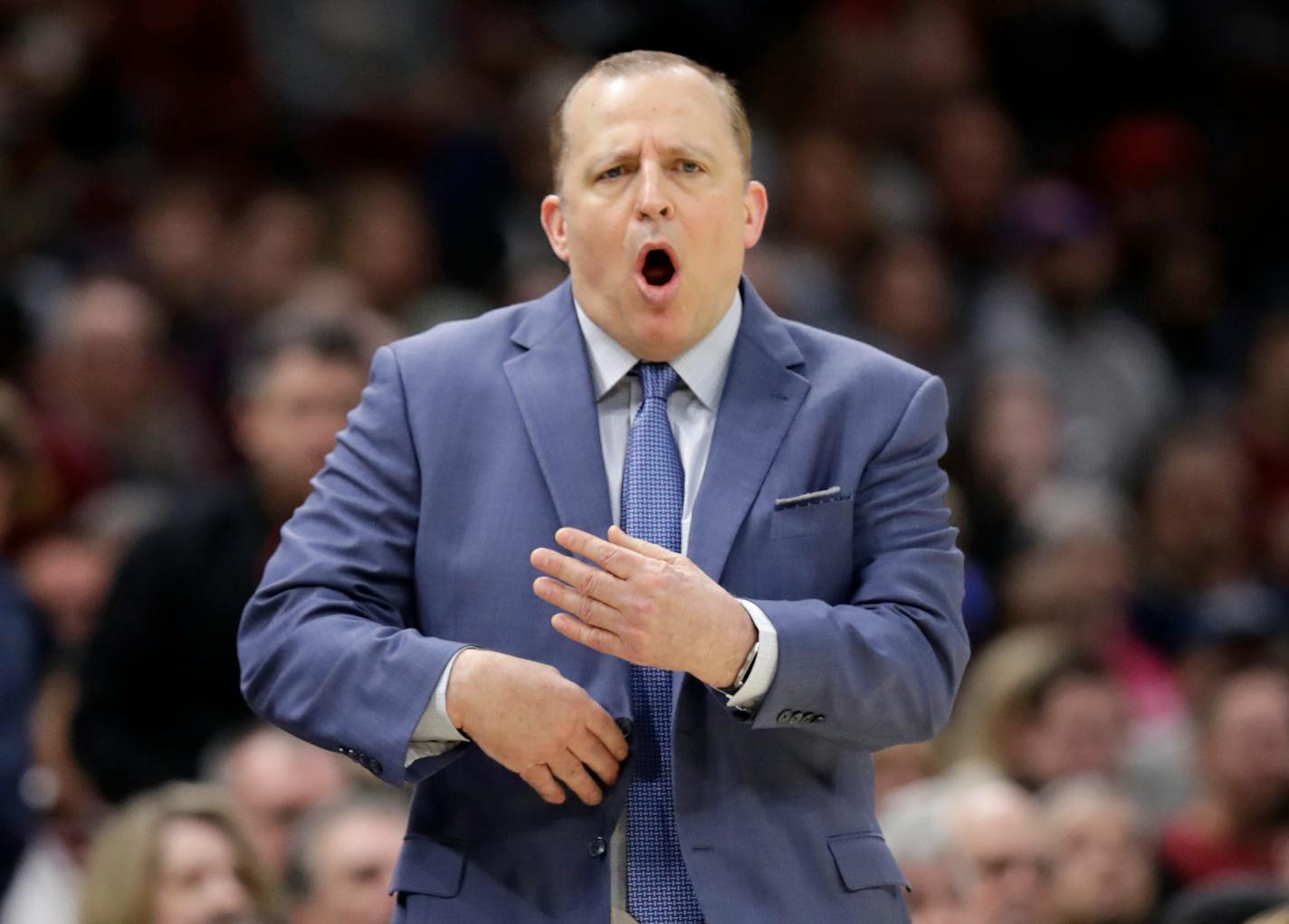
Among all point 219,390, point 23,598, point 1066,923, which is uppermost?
point 219,390

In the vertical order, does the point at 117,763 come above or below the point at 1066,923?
above

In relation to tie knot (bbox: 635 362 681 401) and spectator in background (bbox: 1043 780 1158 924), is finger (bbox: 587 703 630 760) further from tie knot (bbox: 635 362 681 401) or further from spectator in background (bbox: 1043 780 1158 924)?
spectator in background (bbox: 1043 780 1158 924)

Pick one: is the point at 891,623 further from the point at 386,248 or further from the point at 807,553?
the point at 386,248

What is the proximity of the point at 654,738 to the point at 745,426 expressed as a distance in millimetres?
458

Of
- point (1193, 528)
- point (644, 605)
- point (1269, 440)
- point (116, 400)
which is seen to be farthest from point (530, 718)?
point (1269, 440)

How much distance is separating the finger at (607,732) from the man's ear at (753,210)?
77 centimetres

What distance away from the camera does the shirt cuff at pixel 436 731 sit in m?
2.83

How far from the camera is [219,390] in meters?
8.13

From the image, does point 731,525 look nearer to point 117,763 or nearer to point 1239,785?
point 117,763

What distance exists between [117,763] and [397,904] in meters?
2.51

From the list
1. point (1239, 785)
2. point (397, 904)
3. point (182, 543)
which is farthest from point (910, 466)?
point (1239, 785)

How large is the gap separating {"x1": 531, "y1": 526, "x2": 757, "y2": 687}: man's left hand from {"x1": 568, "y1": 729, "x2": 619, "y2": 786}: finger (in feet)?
0.45

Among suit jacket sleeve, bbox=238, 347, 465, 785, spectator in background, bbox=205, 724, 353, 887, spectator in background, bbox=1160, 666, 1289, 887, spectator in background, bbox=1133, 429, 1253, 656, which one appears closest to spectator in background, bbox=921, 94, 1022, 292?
spectator in background, bbox=1133, 429, 1253, 656

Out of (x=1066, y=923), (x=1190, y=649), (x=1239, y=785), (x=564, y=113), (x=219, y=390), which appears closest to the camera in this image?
(x=564, y=113)
